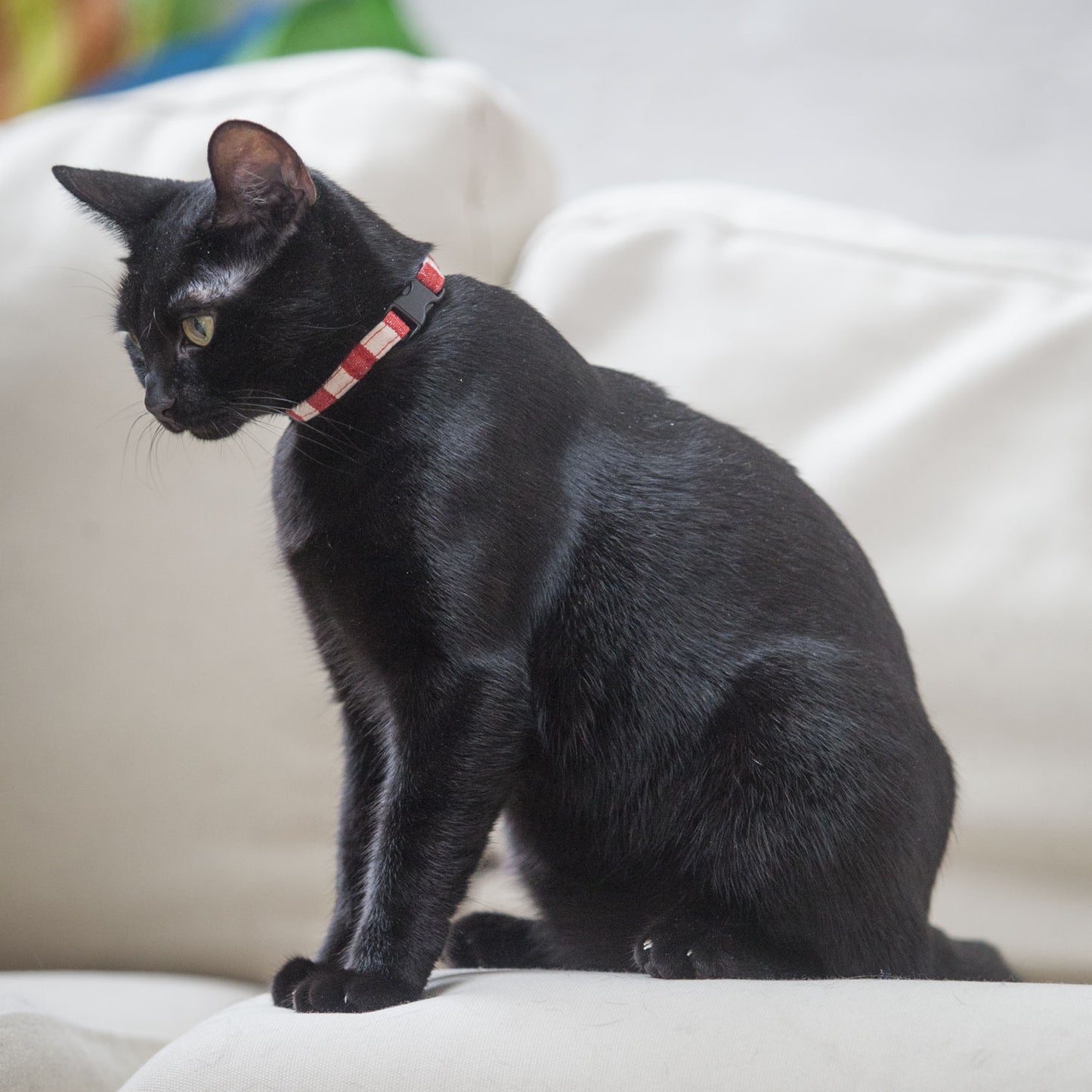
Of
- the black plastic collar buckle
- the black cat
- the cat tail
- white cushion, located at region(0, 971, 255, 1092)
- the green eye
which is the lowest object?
white cushion, located at region(0, 971, 255, 1092)

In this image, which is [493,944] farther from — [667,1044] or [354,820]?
[667,1044]

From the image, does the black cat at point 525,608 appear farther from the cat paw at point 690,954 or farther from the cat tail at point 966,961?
the cat tail at point 966,961

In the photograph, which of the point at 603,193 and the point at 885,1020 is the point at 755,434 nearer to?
the point at 603,193

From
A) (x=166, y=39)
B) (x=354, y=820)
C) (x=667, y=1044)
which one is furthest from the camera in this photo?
(x=166, y=39)

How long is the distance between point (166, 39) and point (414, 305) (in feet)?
3.65

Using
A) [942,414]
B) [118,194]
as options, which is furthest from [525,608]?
[942,414]

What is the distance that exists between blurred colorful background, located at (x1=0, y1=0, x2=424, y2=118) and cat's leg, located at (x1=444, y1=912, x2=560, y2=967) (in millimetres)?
1211

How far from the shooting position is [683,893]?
0.77 m

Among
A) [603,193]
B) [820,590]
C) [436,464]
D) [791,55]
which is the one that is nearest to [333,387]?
[436,464]

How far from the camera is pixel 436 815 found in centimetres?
71

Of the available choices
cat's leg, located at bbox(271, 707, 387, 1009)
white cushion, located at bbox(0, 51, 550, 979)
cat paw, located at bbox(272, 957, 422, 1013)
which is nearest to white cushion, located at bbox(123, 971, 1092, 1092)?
cat paw, located at bbox(272, 957, 422, 1013)

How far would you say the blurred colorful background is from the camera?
5.14ft

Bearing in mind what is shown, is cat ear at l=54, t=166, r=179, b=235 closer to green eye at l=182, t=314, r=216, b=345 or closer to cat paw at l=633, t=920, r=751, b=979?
green eye at l=182, t=314, r=216, b=345

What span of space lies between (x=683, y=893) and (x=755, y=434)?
62cm
